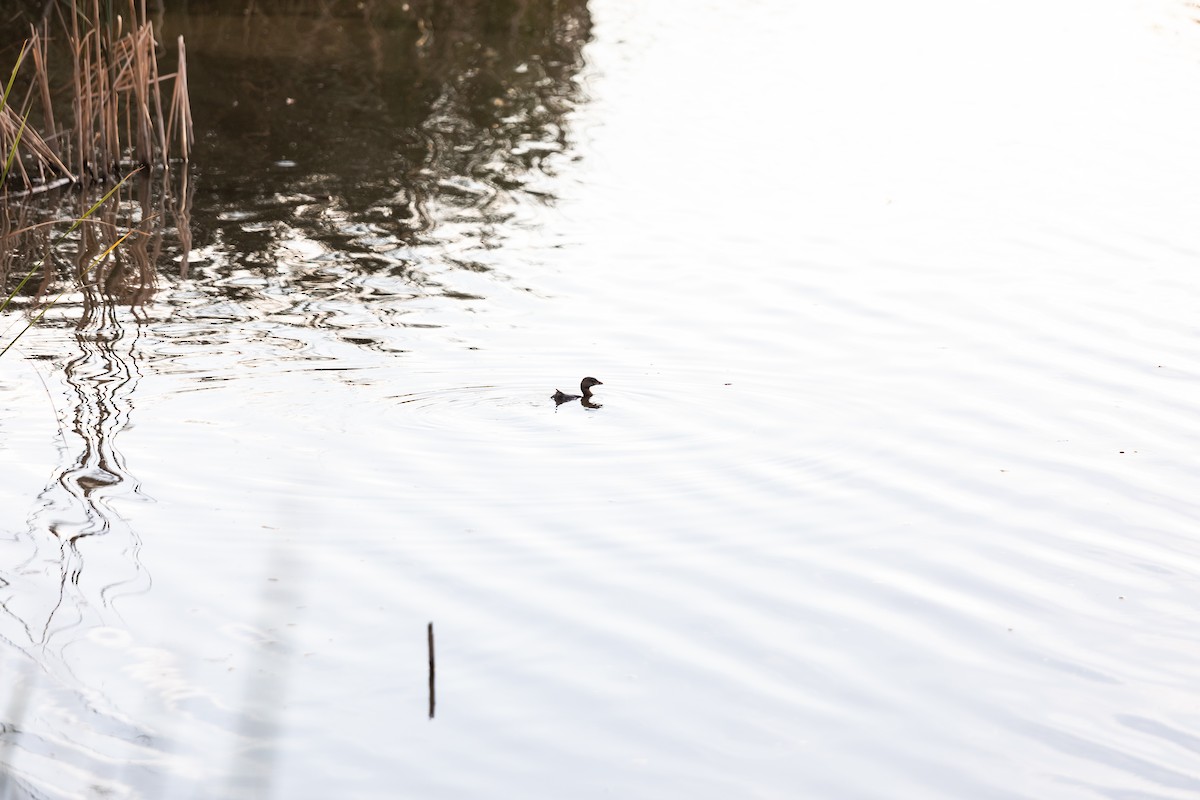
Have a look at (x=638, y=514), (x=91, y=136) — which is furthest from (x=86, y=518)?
(x=91, y=136)

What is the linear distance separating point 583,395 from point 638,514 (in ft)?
4.25

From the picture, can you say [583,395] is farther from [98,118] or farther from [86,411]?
[98,118]

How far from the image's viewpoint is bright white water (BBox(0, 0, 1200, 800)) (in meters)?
4.30

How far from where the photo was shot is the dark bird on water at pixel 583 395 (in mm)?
6941

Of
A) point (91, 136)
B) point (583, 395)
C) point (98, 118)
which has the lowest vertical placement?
point (583, 395)

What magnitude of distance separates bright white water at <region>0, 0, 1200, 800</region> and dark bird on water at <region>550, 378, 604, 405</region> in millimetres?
78

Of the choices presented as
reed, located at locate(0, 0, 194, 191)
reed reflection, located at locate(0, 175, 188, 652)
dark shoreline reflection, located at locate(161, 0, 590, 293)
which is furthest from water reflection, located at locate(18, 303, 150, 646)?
reed, located at locate(0, 0, 194, 191)

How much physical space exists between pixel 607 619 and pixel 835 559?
108cm

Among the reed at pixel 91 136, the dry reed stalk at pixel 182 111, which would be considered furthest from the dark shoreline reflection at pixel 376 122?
the reed at pixel 91 136

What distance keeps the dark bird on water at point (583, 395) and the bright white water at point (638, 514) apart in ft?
0.26

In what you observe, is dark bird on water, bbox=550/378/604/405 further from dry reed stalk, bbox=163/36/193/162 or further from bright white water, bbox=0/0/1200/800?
dry reed stalk, bbox=163/36/193/162

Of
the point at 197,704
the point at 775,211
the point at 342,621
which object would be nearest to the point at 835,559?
the point at 342,621

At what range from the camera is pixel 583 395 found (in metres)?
7.06

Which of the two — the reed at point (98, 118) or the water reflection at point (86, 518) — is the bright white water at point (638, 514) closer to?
the water reflection at point (86, 518)
